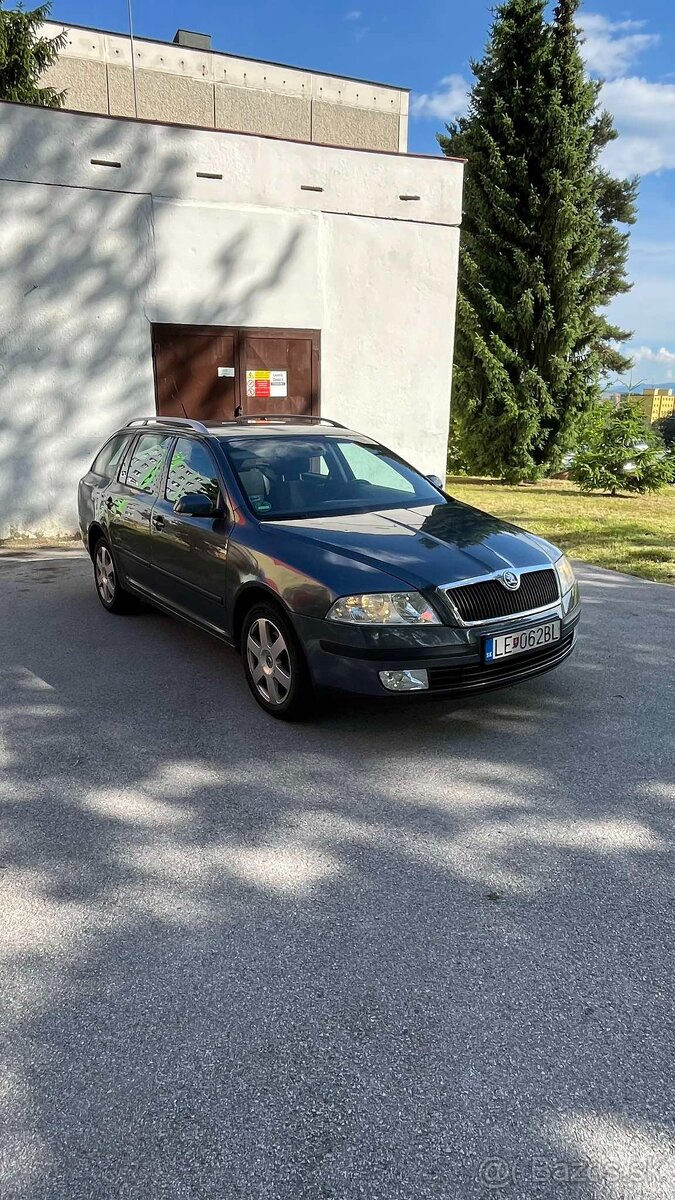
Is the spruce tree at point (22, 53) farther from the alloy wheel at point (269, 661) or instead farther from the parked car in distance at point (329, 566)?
the alloy wheel at point (269, 661)

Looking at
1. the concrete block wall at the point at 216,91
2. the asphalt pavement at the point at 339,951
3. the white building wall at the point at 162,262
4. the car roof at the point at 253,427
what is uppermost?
the concrete block wall at the point at 216,91

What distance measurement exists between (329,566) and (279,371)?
7.11 meters

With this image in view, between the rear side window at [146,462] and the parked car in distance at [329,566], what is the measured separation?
0.02 meters

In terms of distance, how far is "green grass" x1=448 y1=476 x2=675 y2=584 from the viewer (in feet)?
28.6

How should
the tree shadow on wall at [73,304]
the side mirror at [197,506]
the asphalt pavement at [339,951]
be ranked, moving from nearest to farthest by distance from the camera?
1. the asphalt pavement at [339,951]
2. the side mirror at [197,506]
3. the tree shadow on wall at [73,304]

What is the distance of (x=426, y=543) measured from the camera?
14.2ft

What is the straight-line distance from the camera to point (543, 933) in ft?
8.71

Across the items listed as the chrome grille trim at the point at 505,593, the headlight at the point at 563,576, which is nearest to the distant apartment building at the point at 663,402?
the headlight at the point at 563,576

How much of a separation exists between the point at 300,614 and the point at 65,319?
24.0ft

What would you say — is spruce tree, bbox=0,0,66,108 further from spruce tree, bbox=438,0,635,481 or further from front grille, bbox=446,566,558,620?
front grille, bbox=446,566,558,620

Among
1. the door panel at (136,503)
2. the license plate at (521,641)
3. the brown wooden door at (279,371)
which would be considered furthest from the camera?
the brown wooden door at (279,371)

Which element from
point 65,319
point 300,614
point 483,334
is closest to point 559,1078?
point 300,614

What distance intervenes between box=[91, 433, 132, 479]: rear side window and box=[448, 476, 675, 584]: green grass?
A: 16.5ft

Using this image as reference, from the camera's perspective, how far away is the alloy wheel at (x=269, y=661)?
430 centimetres
